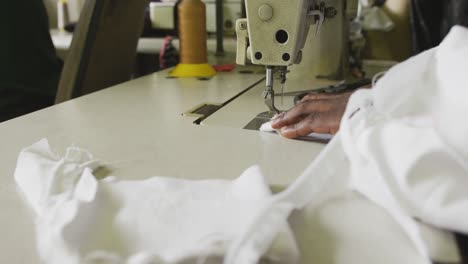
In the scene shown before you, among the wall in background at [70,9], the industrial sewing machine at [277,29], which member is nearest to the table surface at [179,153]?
the industrial sewing machine at [277,29]

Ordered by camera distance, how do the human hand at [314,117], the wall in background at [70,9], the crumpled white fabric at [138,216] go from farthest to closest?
1. the wall in background at [70,9]
2. the human hand at [314,117]
3. the crumpled white fabric at [138,216]

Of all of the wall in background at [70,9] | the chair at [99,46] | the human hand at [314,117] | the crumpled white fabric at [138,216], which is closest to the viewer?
the crumpled white fabric at [138,216]

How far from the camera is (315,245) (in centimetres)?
47

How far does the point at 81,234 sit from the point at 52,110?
66cm

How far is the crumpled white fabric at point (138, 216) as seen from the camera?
1.37 feet

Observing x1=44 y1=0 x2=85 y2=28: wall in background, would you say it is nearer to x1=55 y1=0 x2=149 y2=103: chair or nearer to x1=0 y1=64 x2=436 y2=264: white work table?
x1=55 y1=0 x2=149 y2=103: chair

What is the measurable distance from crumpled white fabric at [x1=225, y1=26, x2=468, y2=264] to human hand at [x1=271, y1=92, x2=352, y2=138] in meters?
0.19

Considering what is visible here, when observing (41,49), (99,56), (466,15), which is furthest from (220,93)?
(41,49)

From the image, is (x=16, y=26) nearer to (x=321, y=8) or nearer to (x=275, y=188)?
(x=321, y=8)

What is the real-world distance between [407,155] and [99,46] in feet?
4.09

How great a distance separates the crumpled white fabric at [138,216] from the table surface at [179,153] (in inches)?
1.4

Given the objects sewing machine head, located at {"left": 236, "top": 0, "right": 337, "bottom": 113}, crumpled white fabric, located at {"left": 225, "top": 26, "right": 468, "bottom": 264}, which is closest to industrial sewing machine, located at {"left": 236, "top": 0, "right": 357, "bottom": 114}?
sewing machine head, located at {"left": 236, "top": 0, "right": 337, "bottom": 113}

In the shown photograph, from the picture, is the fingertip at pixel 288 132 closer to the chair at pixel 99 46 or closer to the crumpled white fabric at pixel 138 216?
the crumpled white fabric at pixel 138 216

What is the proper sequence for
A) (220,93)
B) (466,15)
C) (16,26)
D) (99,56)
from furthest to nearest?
(16,26) → (99,56) → (466,15) → (220,93)
